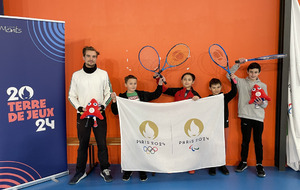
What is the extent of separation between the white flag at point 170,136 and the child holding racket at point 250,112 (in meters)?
0.52

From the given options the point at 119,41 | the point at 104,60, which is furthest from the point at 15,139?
the point at 119,41

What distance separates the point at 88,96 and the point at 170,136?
133 centimetres

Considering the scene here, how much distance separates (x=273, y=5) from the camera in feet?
11.5

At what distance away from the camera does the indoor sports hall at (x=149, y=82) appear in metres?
3.04

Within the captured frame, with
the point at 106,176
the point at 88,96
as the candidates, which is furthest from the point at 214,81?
the point at 106,176

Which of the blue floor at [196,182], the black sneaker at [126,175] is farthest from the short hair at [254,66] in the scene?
the black sneaker at [126,175]

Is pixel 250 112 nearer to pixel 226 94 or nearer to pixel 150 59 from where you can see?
pixel 226 94

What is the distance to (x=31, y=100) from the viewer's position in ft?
10.1

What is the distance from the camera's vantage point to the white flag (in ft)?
10.4

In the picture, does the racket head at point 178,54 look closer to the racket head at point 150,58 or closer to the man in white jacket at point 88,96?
the racket head at point 150,58

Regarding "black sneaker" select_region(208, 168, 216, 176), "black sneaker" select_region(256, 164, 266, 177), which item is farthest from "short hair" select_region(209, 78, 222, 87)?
"black sneaker" select_region(256, 164, 266, 177)

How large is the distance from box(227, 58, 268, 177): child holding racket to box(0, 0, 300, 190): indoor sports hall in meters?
0.16

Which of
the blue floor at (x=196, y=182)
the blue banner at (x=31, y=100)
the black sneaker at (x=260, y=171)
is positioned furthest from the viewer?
the black sneaker at (x=260, y=171)

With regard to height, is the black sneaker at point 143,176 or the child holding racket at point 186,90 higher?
the child holding racket at point 186,90
